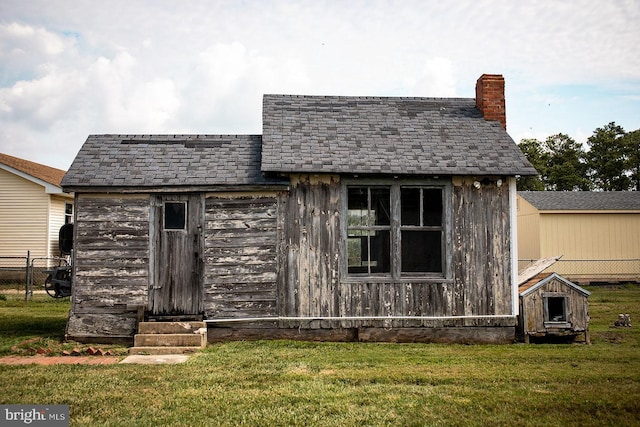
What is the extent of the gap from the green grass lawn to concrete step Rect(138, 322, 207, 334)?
0.56 metres

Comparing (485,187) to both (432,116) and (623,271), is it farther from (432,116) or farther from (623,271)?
(623,271)

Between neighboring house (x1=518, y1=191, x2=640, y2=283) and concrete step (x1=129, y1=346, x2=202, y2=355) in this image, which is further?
neighboring house (x1=518, y1=191, x2=640, y2=283)

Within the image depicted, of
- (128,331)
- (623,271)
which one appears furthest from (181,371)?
(623,271)

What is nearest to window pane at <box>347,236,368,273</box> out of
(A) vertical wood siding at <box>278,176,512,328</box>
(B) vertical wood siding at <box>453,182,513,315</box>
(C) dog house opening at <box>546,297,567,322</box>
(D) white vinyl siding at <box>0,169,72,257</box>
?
(A) vertical wood siding at <box>278,176,512,328</box>

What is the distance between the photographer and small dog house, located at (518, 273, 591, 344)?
34.1ft

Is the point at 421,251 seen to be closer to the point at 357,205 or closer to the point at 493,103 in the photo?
the point at 357,205

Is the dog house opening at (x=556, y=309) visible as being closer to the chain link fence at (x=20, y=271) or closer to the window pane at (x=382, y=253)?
the window pane at (x=382, y=253)

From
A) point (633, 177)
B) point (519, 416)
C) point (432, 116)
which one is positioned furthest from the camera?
point (633, 177)

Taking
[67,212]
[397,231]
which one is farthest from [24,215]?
[397,231]

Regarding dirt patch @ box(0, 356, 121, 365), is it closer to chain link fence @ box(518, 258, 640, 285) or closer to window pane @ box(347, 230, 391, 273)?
window pane @ box(347, 230, 391, 273)

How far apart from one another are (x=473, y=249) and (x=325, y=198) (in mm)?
2920

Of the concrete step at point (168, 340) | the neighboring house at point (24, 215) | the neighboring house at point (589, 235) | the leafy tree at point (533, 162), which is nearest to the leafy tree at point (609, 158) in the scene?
the leafy tree at point (533, 162)

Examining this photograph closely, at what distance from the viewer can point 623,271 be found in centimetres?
2256

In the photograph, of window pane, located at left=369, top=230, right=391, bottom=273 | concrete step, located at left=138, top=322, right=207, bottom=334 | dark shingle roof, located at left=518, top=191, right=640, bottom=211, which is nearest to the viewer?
concrete step, located at left=138, top=322, right=207, bottom=334
